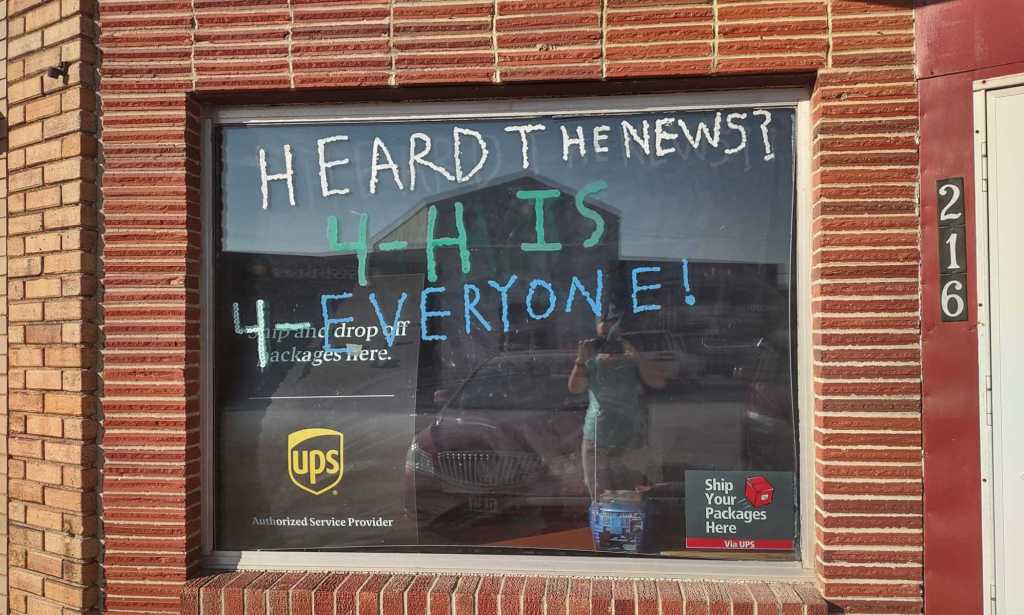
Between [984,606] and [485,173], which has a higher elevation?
[485,173]

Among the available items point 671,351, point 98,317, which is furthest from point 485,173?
point 98,317

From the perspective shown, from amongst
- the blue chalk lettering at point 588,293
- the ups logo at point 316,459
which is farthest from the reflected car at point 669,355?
the ups logo at point 316,459

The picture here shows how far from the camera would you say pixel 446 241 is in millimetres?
2936

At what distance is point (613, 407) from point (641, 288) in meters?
0.56

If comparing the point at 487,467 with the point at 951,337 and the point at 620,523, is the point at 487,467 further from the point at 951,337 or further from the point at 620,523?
the point at 951,337

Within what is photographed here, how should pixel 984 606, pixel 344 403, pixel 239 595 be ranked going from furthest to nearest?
pixel 344 403 < pixel 239 595 < pixel 984 606

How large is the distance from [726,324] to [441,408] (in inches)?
53.9

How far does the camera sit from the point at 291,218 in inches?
118

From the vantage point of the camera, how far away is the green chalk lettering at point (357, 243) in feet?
9.74

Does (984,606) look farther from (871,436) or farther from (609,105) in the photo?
(609,105)

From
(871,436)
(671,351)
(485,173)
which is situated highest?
(485,173)

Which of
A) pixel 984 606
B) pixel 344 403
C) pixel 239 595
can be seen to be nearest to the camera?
pixel 984 606

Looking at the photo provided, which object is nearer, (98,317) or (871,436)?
(871,436)

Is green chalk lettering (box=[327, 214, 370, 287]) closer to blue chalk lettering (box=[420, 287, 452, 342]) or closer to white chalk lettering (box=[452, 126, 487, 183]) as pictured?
blue chalk lettering (box=[420, 287, 452, 342])
